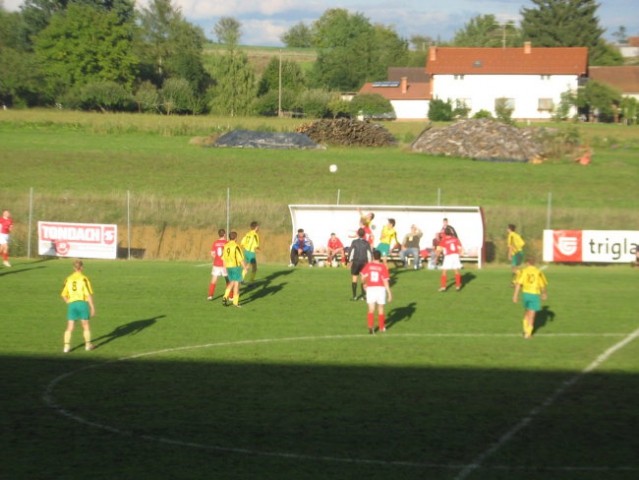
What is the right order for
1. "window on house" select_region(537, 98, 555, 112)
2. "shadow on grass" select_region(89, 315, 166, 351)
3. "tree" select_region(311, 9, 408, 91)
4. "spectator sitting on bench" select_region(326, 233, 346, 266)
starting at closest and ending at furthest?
"shadow on grass" select_region(89, 315, 166, 351) < "spectator sitting on bench" select_region(326, 233, 346, 266) < "window on house" select_region(537, 98, 555, 112) < "tree" select_region(311, 9, 408, 91)

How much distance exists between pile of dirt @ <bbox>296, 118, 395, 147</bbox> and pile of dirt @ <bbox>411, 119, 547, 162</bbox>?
209 inches

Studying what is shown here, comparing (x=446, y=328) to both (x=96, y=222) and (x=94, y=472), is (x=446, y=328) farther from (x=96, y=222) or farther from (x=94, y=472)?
(x=96, y=222)

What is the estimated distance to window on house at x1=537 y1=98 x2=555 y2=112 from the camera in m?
95.4

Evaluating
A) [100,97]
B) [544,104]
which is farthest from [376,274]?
[544,104]

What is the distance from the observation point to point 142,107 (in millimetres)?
93688

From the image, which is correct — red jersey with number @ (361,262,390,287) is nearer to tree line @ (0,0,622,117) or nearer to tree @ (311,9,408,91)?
tree line @ (0,0,622,117)

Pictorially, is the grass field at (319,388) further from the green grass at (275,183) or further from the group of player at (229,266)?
the green grass at (275,183)

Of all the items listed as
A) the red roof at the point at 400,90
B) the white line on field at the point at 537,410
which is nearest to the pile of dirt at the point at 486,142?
the white line on field at the point at 537,410

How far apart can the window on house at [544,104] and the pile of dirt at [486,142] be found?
34987mm

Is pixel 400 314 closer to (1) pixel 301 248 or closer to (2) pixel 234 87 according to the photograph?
(1) pixel 301 248

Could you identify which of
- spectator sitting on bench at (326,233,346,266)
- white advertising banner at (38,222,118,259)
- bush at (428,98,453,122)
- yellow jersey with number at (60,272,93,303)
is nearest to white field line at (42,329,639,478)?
yellow jersey with number at (60,272,93,303)

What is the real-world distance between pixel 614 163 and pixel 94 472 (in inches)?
1978

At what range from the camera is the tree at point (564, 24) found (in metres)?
121

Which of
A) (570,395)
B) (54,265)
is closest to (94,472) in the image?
(570,395)
